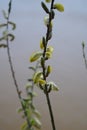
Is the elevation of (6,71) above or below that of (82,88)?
above

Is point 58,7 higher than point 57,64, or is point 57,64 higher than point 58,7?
point 58,7

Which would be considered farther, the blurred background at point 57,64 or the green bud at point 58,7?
the blurred background at point 57,64

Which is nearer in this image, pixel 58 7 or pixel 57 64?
pixel 58 7

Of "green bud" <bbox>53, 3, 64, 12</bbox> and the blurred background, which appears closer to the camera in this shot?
"green bud" <bbox>53, 3, 64, 12</bbox>

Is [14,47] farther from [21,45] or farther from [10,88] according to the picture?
[10,88]

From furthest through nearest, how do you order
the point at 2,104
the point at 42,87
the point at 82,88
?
the point at 82,88
the point at 2,104
the point at 42,87

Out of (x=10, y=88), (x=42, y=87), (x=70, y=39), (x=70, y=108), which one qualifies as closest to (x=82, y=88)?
(x=70, y=108)

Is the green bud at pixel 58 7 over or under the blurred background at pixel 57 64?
over

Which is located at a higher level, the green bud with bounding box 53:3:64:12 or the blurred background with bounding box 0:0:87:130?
the green bud with bounding box 53:3:64:12
